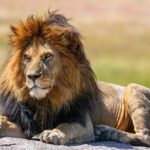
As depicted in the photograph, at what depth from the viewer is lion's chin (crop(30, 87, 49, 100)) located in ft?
27.9

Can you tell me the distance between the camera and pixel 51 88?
8695 millimetres

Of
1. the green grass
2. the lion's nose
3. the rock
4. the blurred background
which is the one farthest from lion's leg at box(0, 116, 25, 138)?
the green grass

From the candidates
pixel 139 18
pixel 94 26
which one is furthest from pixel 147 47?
pixel 139 18

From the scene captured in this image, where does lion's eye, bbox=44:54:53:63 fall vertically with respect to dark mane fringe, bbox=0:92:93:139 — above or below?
above

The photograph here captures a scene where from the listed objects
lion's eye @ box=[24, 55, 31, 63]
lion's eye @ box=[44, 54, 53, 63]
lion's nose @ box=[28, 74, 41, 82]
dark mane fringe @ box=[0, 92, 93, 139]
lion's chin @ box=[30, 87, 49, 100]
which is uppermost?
lion's eye @ box=[44, 54, 53, 63]

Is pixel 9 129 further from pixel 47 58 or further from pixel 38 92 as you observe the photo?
pixel 47 58

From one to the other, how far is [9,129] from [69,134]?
0.52 meters

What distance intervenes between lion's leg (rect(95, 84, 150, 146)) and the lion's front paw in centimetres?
54

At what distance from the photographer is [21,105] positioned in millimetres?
8867

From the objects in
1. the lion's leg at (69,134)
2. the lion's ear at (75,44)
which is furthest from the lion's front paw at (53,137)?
the lion's ear at (75,44)

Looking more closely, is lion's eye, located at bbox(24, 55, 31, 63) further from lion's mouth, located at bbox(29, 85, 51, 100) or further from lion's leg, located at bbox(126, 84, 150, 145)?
lion's leg, located at bbox(126, 84, 150, 145)

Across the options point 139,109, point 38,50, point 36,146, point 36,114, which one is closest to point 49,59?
point 38,50

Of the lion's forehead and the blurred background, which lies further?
the blurred background

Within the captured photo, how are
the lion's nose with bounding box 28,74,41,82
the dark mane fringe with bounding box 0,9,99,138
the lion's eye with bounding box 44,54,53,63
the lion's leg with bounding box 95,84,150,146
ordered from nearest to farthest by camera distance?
1. the lion's nose with bounding box 28,74,41,82
2. the lion's eye with bounding box 44,54,53,63
3. the dark mane fringe with bounding box 0,9,99,138
4. the lion's leg with bounding box 95,84,150,146
